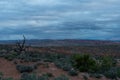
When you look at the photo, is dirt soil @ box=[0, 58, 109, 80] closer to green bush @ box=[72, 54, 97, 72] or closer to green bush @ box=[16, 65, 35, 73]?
green bush @ box=[16, 65, 35, 73]

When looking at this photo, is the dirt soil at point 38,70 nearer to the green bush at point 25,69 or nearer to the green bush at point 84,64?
the green bush at point 25,69

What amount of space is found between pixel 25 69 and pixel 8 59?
8980 millimetres

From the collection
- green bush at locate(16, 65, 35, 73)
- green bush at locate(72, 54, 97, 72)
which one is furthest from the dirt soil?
→ green bush at locate(72, 54, 97, 72)

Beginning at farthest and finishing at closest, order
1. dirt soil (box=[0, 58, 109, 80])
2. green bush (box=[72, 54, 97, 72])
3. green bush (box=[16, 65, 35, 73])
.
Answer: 1. green bush (box=[72, 54, 97, 72])
2. green bush (box=[16, 65, 35, 73])
3. dirt soil (box=[0, 58, 109, 80])

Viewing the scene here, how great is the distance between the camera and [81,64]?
39938mm

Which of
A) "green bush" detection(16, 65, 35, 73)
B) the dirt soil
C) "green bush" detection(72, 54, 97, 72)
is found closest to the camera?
the dirt soil

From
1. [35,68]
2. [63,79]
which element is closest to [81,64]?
[35,68]

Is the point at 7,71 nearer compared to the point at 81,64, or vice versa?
the point at 7,71

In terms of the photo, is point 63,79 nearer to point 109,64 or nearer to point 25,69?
point 25,69

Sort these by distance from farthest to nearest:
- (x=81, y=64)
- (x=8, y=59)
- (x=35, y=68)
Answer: (x=8, y=59), (x=81, y=64), (x=35, y=68)

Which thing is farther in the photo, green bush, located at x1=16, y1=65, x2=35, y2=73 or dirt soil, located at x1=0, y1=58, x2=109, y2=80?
green bush, located at x1=16, y1=65, x2=35, y2=73

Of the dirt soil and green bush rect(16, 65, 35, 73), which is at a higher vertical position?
green bush rect(16, 65, 35, 73)

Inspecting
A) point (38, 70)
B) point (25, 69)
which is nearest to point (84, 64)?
point (38, 70)

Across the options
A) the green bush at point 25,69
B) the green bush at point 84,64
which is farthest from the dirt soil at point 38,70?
the green bush at point 84,64
